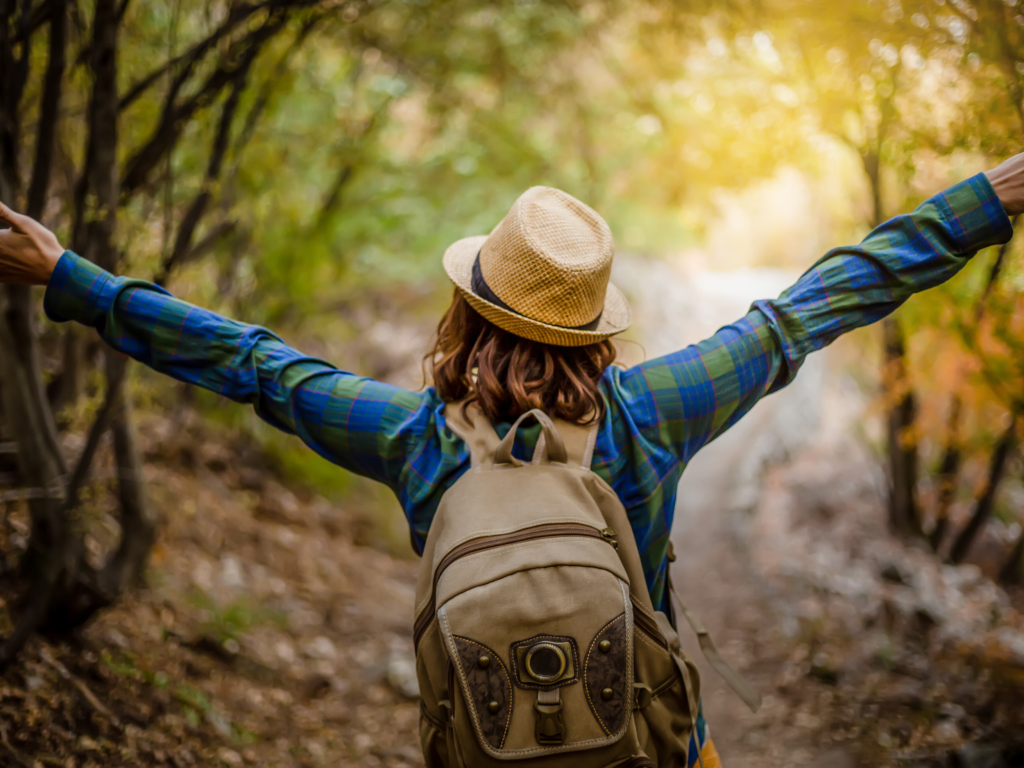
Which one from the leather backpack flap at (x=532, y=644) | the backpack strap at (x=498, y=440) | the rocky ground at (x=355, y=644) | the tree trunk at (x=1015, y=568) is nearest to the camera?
the leather backpack flap at (x=532, y=644)

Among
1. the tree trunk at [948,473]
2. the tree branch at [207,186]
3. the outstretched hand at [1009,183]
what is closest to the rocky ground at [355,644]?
the tree trunk at [948,473]

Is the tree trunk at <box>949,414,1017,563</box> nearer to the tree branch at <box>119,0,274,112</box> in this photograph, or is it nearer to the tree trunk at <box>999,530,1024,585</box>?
the tree trunk at <box>999,530,1024,585</box>

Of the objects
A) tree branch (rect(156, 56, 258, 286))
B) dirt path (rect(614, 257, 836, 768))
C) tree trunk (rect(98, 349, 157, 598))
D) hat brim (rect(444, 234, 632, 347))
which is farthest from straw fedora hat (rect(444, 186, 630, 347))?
dirt path (rect(614, 257, 836, 768))

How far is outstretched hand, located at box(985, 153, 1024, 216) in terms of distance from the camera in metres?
1.39

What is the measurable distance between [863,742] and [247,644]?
3.37 metres

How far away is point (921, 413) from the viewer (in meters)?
5.36

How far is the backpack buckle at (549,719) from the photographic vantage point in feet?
3.90

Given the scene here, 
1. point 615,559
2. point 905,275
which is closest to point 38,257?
point 615,559

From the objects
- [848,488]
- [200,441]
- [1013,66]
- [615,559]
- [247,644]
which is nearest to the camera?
[615,559]

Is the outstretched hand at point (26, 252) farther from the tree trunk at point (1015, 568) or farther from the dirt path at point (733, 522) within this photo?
the tree trunk at point (1015, 568)

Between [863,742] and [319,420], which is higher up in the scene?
[319,420]

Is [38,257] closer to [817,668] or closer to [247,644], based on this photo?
[247,644]

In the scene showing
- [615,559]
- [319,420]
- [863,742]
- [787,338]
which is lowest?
[863,742]

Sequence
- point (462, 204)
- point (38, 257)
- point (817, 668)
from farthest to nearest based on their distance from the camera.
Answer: point (462, 204) < point (817, 668) < point (38, 257)
